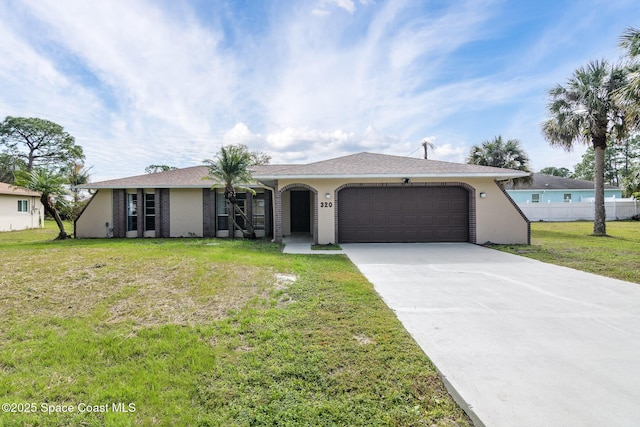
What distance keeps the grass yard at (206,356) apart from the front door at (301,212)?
9707mm

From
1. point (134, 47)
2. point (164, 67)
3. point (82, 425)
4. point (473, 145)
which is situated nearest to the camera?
point (82, 425)

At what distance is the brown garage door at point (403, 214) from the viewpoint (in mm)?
12141

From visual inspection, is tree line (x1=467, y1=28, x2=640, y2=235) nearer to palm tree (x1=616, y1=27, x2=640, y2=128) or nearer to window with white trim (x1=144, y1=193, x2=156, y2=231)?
palm tree (x1=616, y1=27, x2=640, y2=128)

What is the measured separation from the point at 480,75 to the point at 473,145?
6.90m

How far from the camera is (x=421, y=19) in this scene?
10.7m

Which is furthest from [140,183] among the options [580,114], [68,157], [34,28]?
[68,157]

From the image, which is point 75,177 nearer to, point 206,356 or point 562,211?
point 206,356

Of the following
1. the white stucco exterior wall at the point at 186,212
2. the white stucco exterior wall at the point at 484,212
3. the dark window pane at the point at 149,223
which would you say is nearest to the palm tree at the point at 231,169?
the white stucco exterior wall at the point at 484,212

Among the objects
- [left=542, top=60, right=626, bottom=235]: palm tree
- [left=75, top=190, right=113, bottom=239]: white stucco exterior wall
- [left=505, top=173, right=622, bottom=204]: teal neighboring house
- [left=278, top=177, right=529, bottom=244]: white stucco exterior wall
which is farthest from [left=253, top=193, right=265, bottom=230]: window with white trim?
[left=505, top=173, right=622, bottom=204]: teal neighboring house

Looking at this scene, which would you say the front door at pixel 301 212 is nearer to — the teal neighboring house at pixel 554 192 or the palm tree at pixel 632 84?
the palm tree at pixel 632 84

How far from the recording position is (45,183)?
41.8 feet

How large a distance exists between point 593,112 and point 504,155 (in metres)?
4.68

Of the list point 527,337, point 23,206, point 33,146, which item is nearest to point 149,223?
point 23,206

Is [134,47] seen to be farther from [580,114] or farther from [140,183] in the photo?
[580,114]
